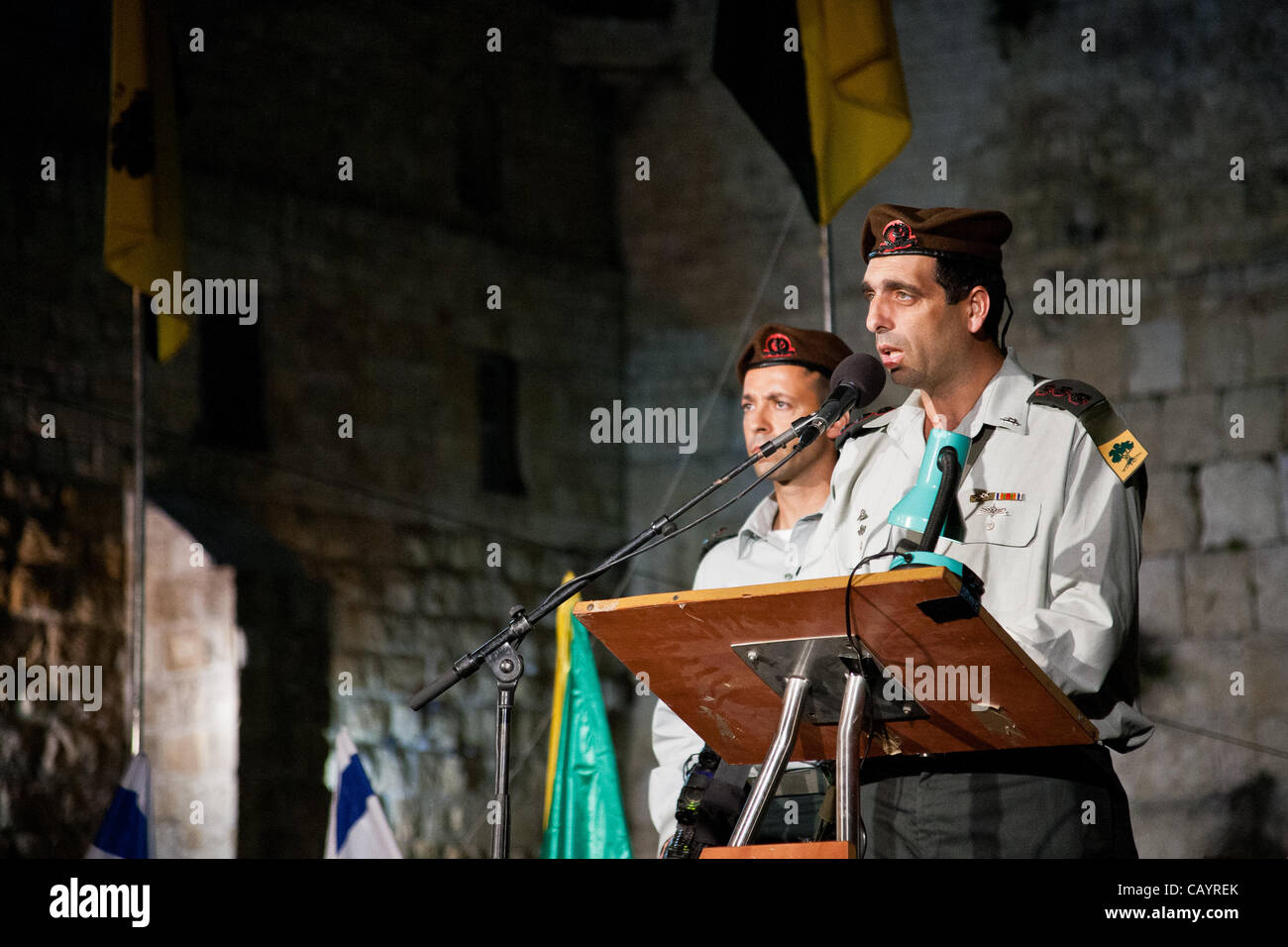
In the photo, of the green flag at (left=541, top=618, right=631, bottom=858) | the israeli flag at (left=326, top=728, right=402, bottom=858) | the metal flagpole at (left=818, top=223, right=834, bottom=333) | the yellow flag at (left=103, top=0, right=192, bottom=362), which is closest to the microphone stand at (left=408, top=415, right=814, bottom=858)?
the metal flagpole at (left=818, top=223, right=834, bottom=333)

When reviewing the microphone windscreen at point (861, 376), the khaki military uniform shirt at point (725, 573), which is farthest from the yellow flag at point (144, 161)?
the microphone windscreen at point (861, 376)

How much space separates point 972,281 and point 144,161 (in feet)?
18.7

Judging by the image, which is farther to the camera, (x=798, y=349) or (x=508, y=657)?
(x=798, y=349)

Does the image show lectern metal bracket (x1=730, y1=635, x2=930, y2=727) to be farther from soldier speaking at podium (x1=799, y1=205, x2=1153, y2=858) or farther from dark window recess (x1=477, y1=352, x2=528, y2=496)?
dark window recess (x1=477, y1=352, x2=528, y2=496)

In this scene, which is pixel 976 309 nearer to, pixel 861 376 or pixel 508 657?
pixel 861 376

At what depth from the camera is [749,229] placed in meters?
10.4

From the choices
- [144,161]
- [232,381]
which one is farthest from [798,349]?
[232,381]

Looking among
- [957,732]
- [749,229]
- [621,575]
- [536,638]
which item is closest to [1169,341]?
[749,229]

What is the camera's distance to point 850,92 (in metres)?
6.01

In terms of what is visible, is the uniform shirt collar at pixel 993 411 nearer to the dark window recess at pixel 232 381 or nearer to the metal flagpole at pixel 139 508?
the metal flagpole at pixel 139 508

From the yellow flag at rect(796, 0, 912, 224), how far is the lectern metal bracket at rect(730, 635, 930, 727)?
373 cm

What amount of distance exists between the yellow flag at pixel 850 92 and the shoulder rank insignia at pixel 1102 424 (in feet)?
10.4

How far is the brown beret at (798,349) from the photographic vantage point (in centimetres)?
454

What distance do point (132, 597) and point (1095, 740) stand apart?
7.06 metres
